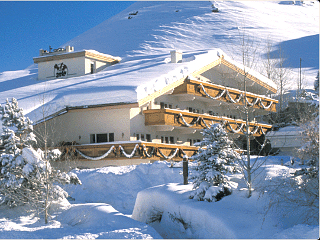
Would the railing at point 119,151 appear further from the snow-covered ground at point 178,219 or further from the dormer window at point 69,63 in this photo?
the dormer window at point 69,63

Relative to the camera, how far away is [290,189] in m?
14.5

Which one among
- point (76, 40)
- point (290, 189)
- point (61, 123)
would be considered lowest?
point (290, 189)

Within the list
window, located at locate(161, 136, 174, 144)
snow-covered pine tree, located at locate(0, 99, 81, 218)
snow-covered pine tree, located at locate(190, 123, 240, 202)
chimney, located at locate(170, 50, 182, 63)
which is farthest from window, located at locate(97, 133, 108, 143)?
snow-covered pine tree, located at locate(190, 123, 240, 202)

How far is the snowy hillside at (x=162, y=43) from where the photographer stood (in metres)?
28.4

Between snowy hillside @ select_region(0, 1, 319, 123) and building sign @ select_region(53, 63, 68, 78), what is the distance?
6.89 feet

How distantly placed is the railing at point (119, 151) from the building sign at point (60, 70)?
11797 millimetres

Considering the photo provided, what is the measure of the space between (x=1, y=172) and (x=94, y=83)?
1469cm

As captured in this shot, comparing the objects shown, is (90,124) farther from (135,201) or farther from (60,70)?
(135,201)

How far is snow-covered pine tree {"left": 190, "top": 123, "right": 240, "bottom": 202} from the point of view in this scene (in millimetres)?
15856

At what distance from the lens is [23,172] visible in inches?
647

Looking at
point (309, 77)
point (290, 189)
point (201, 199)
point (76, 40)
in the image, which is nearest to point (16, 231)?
point (201, 199)

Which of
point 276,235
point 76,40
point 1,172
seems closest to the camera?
point 276,235

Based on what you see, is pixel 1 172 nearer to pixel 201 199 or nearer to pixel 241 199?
pixel 201 199

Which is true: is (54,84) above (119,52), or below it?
below
